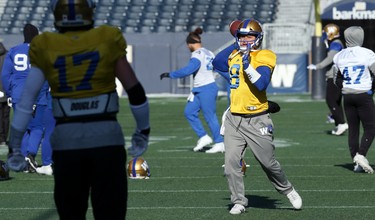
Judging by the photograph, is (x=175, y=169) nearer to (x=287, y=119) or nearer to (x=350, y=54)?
(x=350, y=54)

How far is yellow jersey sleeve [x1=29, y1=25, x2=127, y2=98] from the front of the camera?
5.89 m

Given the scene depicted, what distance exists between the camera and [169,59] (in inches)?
1497

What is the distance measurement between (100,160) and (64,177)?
0.71 feet

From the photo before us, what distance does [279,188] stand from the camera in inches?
377

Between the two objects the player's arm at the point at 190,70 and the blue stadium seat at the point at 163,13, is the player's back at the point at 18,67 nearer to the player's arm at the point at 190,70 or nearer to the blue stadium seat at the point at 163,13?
the player's arm at the point at 190,70

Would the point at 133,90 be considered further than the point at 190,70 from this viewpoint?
No

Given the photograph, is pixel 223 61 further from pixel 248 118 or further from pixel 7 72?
pixel 7 72

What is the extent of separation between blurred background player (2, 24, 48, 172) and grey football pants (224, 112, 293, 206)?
375 centimetres

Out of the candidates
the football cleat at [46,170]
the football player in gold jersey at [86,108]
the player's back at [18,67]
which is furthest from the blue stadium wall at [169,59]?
the football player in gold jersey at [86,108]

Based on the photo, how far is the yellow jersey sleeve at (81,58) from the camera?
232 inches

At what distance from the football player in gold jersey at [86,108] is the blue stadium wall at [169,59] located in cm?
3127

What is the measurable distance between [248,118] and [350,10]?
100 ft

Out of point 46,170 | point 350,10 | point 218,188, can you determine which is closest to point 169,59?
point 350,10

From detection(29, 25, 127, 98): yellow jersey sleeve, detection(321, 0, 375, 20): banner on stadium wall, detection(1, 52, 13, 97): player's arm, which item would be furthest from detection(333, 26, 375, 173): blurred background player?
detection(321, 0, 375, 20): banner on stadium wall
